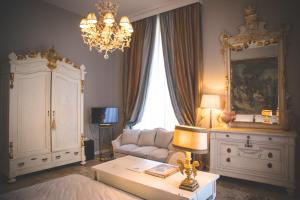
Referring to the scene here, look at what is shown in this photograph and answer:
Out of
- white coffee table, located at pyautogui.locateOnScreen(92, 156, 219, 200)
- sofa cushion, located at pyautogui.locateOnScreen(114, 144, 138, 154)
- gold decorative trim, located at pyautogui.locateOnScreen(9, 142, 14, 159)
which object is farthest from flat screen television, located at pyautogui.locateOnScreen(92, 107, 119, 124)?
white coffee table, located at pyautogui.locateOnScreen(92, 156, 219, 200)

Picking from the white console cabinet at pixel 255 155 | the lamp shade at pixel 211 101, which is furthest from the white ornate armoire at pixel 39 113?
the white console cabinet at pixel 255 155

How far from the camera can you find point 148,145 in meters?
4.29

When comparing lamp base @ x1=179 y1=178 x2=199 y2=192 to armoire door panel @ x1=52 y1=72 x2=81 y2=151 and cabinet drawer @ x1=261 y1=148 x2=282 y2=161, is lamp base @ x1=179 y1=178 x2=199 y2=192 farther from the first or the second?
armoire door panel @ x1=52 y1=72 x2=81 y2=151

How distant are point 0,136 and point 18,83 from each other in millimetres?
1029

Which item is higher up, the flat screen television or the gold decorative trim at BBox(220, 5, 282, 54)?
the gold decorative trim at BBox(220, 5, 282, 54)

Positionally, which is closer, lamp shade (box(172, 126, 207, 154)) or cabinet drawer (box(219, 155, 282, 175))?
lamp shade (box(172, 126, 207, 154))

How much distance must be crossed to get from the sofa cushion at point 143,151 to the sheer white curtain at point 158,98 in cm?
87

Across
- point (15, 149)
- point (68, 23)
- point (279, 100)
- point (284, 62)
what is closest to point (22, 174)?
→ point (15, 149)

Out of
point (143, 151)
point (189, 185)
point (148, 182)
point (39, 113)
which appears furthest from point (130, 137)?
point (189, 185)

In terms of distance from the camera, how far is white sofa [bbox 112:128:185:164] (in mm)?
3646

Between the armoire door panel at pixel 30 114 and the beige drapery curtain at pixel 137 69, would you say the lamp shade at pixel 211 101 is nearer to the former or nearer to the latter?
the beige drapery curtain at pixel 137 69

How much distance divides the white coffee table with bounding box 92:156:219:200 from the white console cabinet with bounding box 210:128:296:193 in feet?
3.70

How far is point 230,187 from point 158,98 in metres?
2.43

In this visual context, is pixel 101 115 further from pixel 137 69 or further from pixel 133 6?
pixel 133 6
